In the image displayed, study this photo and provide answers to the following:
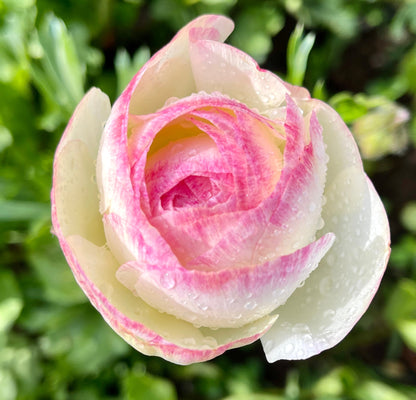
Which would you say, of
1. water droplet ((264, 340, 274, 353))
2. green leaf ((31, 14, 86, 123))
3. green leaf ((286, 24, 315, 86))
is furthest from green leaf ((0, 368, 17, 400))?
green leaf ((286, 24, 315, 86))

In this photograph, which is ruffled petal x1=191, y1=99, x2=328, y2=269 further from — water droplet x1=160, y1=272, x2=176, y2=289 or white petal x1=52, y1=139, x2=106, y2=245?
white petal x1=52, y1=139, x2=106, y2=245

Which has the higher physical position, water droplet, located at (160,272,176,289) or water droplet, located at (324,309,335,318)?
water droplet, located at (160,272,176,289)

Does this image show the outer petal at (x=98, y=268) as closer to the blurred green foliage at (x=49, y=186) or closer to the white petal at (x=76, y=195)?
the white petal at (x=76, y=195)

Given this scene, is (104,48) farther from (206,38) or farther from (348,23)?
(206,38)

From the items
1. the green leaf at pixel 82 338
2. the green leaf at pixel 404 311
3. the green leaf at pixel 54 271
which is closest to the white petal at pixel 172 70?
the green leaf at pixel 54 271

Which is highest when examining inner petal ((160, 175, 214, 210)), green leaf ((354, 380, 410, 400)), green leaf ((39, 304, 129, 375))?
inner petal ((160, 175, 214, 210))

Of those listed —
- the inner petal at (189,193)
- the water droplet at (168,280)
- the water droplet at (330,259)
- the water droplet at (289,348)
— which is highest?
the inner petal at (189,193)

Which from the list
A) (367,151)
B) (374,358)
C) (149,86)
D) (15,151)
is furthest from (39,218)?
(374,358)
